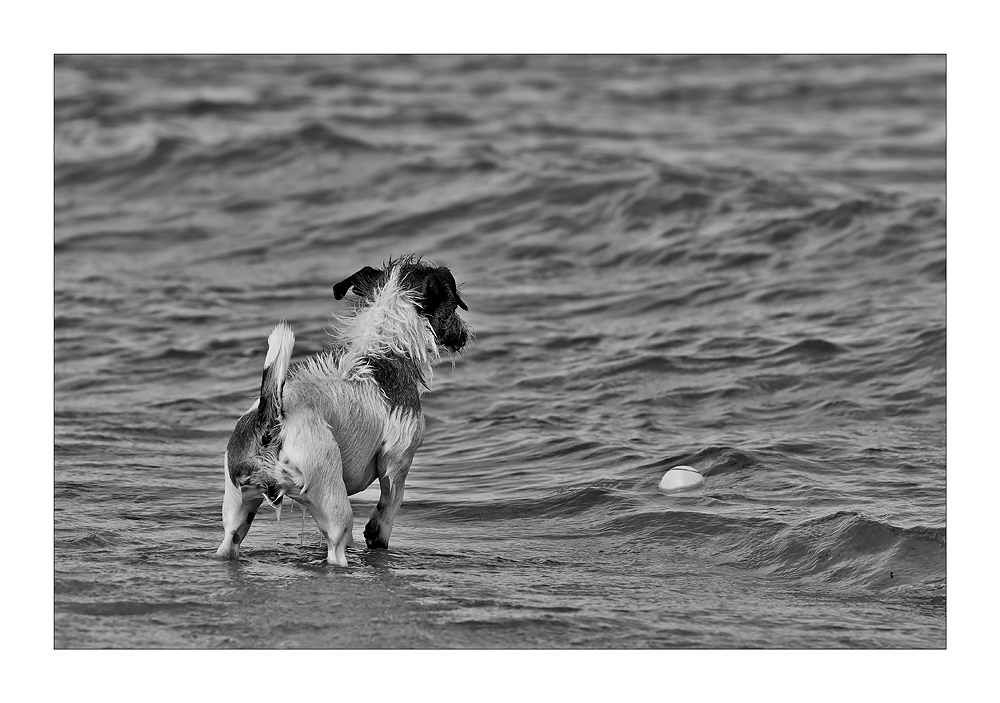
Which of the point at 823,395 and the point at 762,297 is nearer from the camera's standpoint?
the point at 823,395

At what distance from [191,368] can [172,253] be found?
4.62 meters

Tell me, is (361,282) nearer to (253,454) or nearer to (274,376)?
(274,376)

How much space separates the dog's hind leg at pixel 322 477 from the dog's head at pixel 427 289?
A: 1.10 metres

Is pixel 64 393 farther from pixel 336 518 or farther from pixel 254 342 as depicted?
pixel 336 518

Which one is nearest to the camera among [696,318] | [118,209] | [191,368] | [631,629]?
[631,629]

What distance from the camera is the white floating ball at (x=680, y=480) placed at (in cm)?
852

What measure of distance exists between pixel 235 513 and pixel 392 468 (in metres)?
0.91

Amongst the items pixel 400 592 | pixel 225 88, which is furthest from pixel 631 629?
pixel 225 88

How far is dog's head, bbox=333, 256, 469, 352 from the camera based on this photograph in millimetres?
7316

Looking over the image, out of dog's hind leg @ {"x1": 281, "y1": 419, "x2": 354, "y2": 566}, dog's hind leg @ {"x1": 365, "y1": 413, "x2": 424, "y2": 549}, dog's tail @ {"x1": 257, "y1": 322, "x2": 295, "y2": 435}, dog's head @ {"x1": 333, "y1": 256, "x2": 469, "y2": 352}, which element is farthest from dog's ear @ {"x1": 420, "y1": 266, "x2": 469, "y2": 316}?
dog's tail @ {"x1": 257, "y1": 322, "x2": 295, "y2": 435}

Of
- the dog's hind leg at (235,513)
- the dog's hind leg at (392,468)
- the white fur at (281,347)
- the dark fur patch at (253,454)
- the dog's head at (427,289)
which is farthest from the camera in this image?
the dog's head at (427,289)

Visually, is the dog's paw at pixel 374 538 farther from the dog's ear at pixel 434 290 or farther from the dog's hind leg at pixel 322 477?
the dog's ear at pixel 434 290

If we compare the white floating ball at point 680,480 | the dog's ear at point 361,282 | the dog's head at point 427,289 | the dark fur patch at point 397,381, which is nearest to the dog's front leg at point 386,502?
the dark fur patch at point 397,381

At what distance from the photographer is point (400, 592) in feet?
21.0
